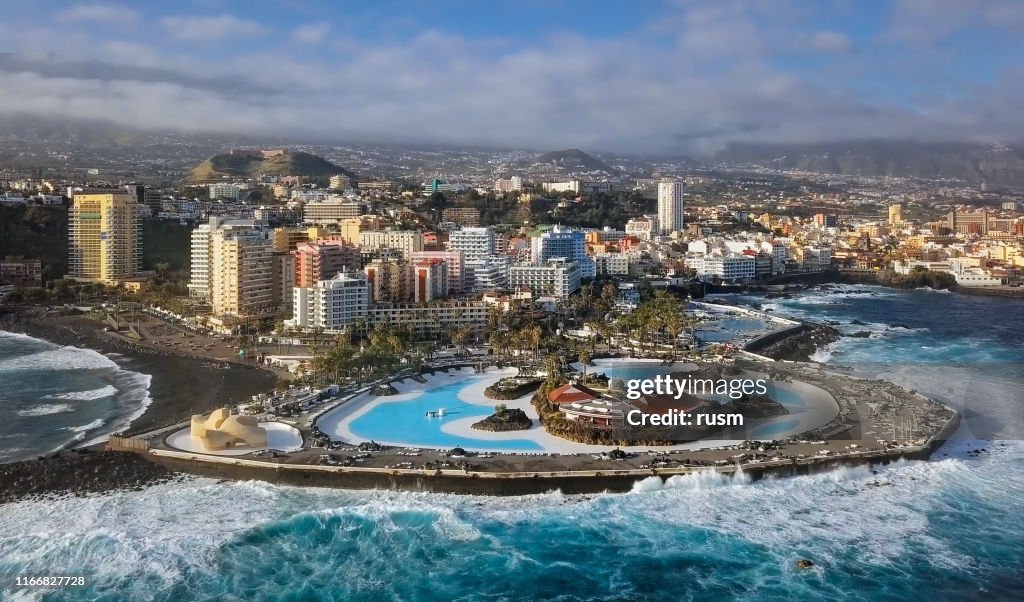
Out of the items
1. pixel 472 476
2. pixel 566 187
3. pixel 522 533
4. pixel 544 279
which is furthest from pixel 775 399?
pixel 566 187

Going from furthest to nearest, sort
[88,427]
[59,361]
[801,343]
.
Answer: [801,343] < [59,361] < [88,427]

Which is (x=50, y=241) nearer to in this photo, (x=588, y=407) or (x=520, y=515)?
(x=588, y=407)

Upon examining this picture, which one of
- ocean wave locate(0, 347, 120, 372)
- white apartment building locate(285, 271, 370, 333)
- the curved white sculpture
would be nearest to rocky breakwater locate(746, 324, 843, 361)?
white apartment building locate(285, 271, 370, 333)

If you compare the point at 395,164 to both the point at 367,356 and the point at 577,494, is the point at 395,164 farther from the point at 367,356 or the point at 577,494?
the point at 577,494

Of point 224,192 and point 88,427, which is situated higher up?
point 224,192

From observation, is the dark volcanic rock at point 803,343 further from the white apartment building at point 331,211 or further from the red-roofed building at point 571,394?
the white apartment building at point 331,211

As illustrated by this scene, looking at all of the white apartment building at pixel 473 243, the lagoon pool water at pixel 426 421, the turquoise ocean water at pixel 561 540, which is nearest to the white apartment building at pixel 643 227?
the white apartment building at pixel 473 243

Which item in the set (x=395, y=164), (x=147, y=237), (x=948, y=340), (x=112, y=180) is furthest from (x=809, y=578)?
(x=395, y=164)

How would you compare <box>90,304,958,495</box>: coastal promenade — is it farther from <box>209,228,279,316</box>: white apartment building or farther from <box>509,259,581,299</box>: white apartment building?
<box>509,259,581,299</box>: white apartment building
